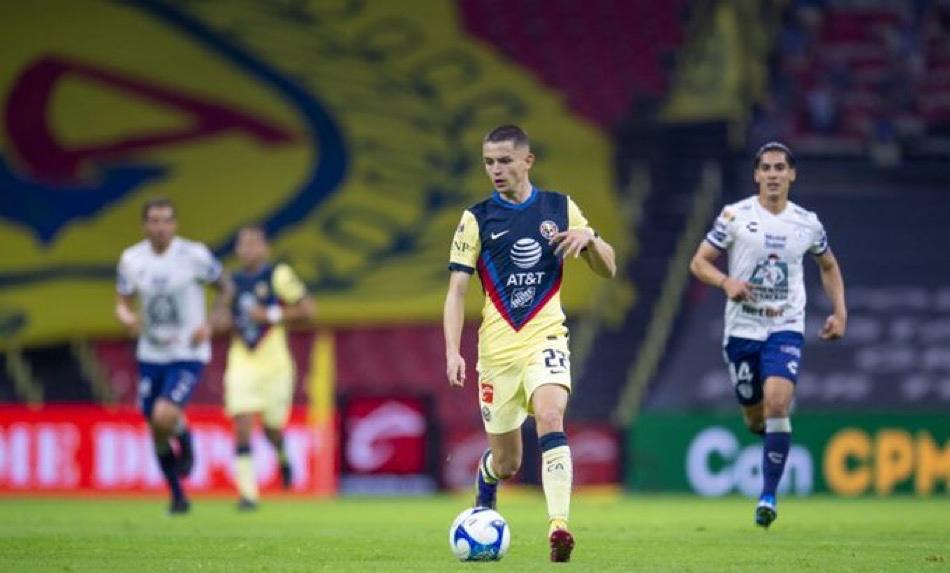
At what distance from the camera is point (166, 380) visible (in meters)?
15.9

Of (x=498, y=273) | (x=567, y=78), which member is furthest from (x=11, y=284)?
(x=498, y=273)

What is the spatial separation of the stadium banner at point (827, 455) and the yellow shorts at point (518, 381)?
1021 centimetres

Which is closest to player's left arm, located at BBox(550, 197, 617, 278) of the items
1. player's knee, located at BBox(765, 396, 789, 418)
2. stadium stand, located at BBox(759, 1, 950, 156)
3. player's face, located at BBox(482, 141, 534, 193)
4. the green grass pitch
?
player's face, located at BBox(482, 141, 534, 193)

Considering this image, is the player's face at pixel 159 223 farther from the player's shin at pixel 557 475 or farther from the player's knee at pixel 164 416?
the player's shin at pixel 557 475

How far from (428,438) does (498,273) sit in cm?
1100

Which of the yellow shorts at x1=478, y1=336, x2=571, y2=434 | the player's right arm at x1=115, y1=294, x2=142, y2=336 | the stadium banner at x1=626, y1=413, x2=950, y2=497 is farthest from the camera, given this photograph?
the stadium banner at x1=626, y1=413, x2=950, y2=497

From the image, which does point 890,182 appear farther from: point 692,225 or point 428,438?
point 428,438

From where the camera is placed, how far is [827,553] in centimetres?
1061

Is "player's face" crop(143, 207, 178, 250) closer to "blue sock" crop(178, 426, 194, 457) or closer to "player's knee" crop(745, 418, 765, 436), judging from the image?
"blue sock" crop(178, 426, 194, 457)

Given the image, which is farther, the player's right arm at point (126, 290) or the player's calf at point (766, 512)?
the player's right arm at point (126, 290)

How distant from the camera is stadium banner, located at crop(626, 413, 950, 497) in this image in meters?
20.4

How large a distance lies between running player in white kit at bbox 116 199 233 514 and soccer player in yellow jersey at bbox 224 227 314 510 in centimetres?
144

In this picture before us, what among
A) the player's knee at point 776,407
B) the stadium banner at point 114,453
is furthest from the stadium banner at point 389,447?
the player's knee at point 776,407

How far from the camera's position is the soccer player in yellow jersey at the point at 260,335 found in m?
17.7
